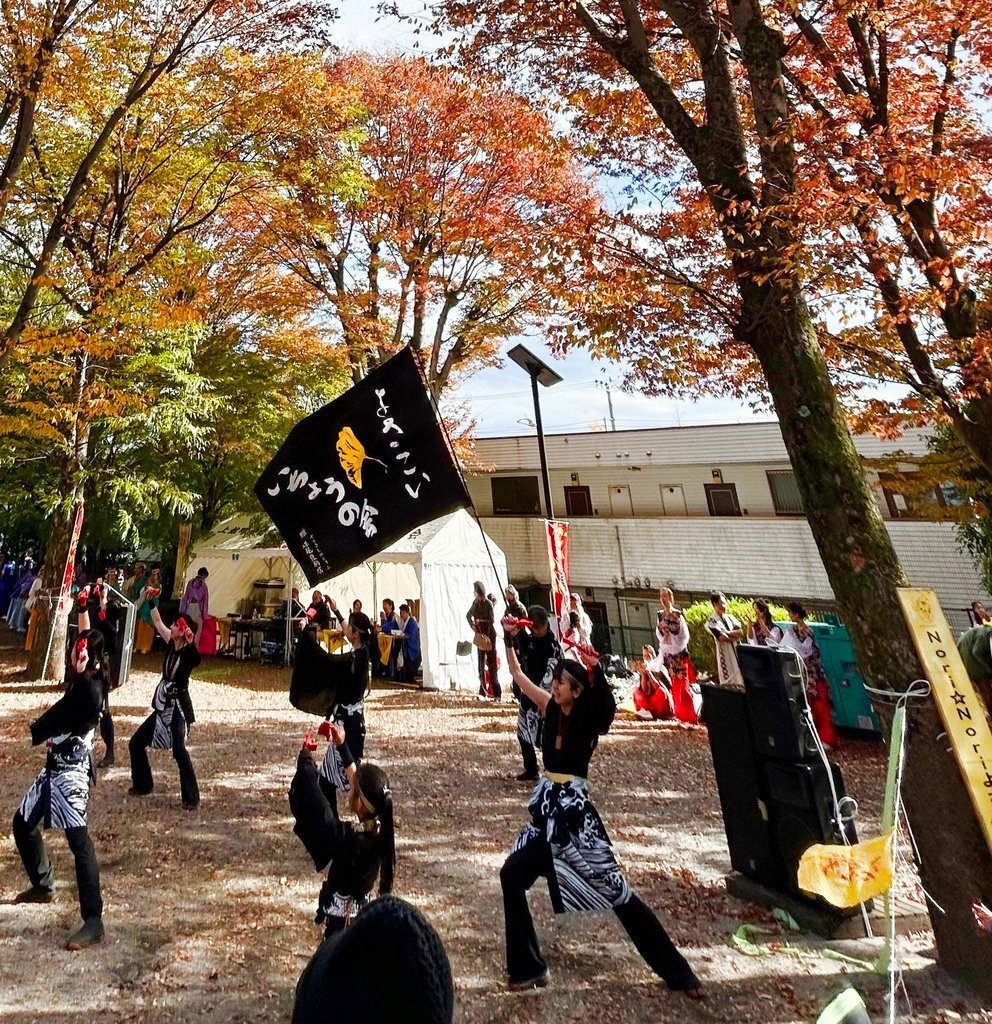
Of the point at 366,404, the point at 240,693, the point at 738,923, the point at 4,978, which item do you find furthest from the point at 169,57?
the point at 738,923

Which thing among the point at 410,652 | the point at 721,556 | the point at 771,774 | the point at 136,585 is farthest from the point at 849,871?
the point at 136,585

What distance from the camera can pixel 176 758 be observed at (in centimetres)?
618

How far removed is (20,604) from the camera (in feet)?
61.6

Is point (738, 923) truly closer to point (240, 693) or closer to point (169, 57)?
point (240, 693)

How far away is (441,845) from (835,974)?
3.21 metres

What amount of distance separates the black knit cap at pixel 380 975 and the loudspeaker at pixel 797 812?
414cm

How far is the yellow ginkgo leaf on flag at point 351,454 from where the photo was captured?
4.18 metres

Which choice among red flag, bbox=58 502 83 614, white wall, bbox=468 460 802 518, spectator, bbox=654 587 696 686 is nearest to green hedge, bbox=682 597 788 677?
spectator, bbox=654 587 696 686

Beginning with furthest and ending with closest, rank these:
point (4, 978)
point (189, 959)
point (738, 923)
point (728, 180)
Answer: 1. point (728, 180)
2. point (738, 923)
3. point (189, 959)
4. point (4, 978)

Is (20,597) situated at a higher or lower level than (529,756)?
higher

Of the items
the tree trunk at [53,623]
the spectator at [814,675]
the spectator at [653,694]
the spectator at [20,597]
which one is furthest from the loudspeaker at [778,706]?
the spectator at [20,597]

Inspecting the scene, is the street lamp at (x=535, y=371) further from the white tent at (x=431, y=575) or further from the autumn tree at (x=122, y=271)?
A: the autumn tree at (x=122, y=271)

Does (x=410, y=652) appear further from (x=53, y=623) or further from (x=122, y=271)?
(x=122, y=271)

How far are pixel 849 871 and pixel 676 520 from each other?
17.4 metres
